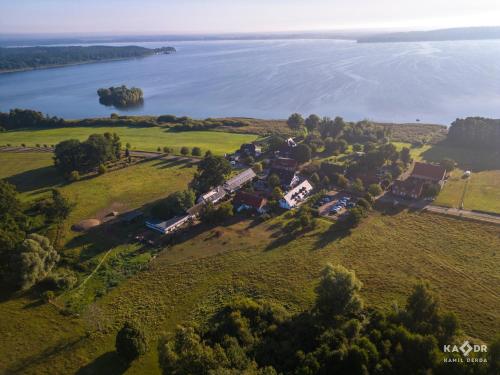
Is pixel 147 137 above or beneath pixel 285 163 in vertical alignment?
above

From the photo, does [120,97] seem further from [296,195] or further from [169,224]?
[296,195]

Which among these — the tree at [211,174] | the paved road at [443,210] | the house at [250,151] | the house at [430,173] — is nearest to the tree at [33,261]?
the tree at [211,174]

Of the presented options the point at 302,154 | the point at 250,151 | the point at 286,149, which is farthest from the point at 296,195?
the point at 250,151

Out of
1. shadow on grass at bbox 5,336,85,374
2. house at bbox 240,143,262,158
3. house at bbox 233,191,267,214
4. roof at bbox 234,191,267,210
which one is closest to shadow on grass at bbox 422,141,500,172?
house at bbox 240,143,262,158

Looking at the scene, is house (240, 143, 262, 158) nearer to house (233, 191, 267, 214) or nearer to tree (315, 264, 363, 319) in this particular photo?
house (233, 191, 267, 214)

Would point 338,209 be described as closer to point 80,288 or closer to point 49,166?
point 80,288

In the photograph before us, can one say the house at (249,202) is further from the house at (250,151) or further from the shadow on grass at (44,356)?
the shadow on grass at (44,356)
